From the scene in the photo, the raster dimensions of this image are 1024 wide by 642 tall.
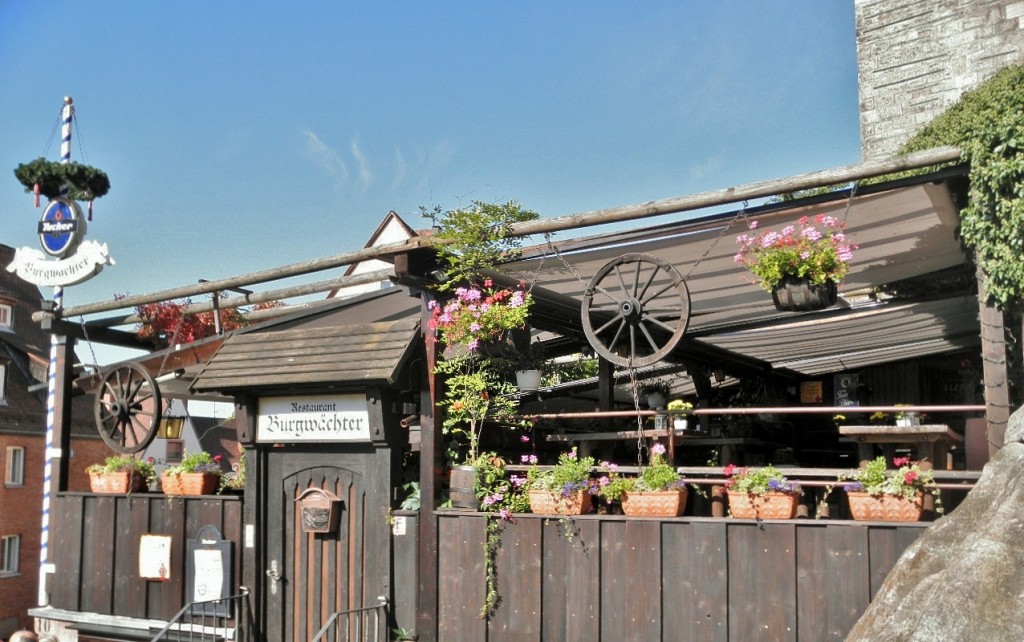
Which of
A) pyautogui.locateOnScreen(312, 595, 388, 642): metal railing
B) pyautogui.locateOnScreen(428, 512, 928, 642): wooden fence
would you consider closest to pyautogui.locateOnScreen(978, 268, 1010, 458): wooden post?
pyautogui.locateOnScreen(428, 512, 928, 642): wooden fence

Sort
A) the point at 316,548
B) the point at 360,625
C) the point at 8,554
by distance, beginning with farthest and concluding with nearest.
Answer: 1. the point at 8,554
2. the point at 316,548
3. the point at 360,625

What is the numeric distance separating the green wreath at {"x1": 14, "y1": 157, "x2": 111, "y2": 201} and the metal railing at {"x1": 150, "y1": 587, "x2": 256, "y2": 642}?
22.1 feet

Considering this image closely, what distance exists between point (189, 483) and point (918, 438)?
772 centimetres

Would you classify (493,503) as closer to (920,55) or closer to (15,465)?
(920,55)

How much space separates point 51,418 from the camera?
13.5 m

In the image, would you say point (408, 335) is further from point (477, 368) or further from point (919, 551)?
point (919, 551)

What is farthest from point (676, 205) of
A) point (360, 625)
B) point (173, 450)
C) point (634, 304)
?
point (173, 450)

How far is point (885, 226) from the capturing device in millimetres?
9109

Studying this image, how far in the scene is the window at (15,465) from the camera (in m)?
30.6

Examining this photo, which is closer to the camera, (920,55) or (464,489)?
(464,489)

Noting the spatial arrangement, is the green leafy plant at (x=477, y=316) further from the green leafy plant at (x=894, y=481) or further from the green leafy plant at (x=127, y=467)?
the green leafy plant at (x=127, y=467)

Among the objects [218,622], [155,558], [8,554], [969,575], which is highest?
[969,575]

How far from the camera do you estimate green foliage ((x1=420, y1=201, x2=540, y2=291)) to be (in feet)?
30.9

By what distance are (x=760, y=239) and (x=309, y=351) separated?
476 cm
